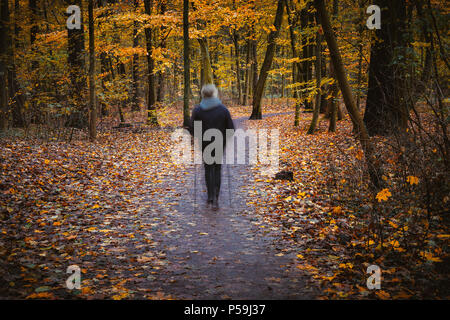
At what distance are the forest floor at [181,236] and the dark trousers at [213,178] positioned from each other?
375 mm

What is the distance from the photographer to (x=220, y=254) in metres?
5.05

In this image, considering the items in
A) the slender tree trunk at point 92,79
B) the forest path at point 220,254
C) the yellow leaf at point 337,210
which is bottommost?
the forest path at point 220,254

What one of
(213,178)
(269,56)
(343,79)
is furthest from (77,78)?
(343,79)

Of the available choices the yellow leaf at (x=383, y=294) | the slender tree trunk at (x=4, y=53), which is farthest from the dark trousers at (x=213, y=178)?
the slender tree trunk at (x=4, y=53)

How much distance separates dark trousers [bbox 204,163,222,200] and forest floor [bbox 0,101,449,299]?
38 cm

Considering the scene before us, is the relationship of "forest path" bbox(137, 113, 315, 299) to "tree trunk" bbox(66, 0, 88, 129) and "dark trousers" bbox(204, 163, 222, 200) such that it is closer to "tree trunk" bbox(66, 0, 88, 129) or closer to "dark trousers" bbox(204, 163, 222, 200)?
"dark trousers" bbox(204, 163, 222, 200)

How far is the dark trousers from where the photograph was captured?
7126mm

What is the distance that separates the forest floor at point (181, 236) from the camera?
3.94 m

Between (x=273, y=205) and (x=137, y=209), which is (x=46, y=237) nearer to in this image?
(x=137, y=209)

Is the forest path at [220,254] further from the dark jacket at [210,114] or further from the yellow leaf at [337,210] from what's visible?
the dark jacket at [210,114]

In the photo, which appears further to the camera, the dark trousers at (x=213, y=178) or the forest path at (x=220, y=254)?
the dark trousers at (x=213, y=178)

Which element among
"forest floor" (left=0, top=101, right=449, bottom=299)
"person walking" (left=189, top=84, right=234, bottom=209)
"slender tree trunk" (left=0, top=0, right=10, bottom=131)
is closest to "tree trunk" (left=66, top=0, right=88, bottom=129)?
"slender tree trunk" (left=0, top=0, right=10, bottom=131)
